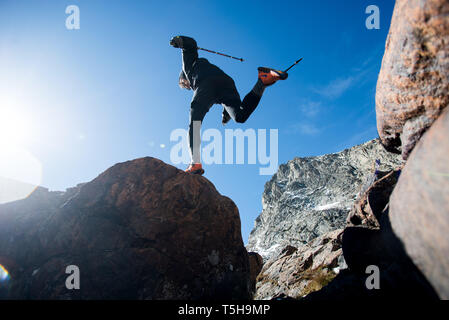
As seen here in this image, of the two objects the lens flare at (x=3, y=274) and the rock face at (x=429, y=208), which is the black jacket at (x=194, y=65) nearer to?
the rock face at (x=429, y=208)

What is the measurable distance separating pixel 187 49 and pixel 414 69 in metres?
→ 4.71

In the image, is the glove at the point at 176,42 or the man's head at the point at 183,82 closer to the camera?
the glove at the point at 176,42

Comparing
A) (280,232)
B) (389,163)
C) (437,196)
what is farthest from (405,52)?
(280,232)

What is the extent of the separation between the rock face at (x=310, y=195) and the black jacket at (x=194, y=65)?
11425 cm

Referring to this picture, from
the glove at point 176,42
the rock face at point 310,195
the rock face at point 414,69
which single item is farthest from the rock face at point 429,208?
the rock face at point 310,195

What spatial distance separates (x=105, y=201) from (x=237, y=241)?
2.59 m

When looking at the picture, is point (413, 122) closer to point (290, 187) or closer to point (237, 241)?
point (237, 241)

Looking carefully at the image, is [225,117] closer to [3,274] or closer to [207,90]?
[207,90]

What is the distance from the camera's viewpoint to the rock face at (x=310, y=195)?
11775 centimetres

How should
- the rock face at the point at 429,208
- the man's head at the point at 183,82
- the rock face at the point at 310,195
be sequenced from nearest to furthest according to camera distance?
the rock face at the point at 429,208
the man's head at the point at 183,82
the rock face at the point at 310,195

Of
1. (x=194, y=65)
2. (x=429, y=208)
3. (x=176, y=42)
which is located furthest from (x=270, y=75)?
(x=429, y=208)

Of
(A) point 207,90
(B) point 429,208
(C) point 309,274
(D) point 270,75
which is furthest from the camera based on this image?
(C) point 309,274

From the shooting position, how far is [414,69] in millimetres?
2691
